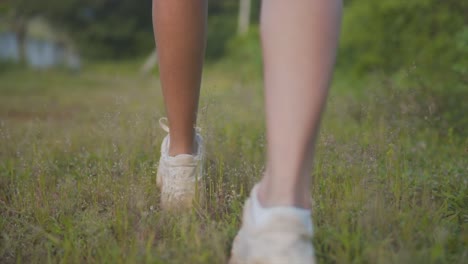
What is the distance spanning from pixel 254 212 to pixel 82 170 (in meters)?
1.21

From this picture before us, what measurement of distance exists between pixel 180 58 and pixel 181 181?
41 centimetres

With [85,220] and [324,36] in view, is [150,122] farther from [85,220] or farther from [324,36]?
[324,36]

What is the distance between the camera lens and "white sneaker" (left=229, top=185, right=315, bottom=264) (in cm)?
106

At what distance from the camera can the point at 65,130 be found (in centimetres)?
358

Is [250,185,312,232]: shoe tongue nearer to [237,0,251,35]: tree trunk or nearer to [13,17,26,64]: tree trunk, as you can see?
[13,17,26,64]: tree trunk

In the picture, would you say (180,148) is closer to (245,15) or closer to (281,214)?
(281,214)

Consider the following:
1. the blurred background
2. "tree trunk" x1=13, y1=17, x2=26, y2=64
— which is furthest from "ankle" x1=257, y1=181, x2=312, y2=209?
"tree trunk" x1=13, y1=17, x2=26, y2=64

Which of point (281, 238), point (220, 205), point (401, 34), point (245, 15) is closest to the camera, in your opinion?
point (281, 238)

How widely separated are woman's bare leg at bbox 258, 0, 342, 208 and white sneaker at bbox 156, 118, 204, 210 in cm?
51

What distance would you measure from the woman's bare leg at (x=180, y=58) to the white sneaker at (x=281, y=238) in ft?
2.22

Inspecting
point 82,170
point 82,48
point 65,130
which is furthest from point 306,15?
point 82,48

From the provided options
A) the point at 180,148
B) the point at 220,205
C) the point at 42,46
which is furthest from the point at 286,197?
the point at 42,46

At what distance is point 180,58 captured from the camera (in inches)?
66.8

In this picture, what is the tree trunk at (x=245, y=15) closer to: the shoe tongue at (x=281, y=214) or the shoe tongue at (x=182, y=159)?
the shoe tongue at (x=182, y=159)
